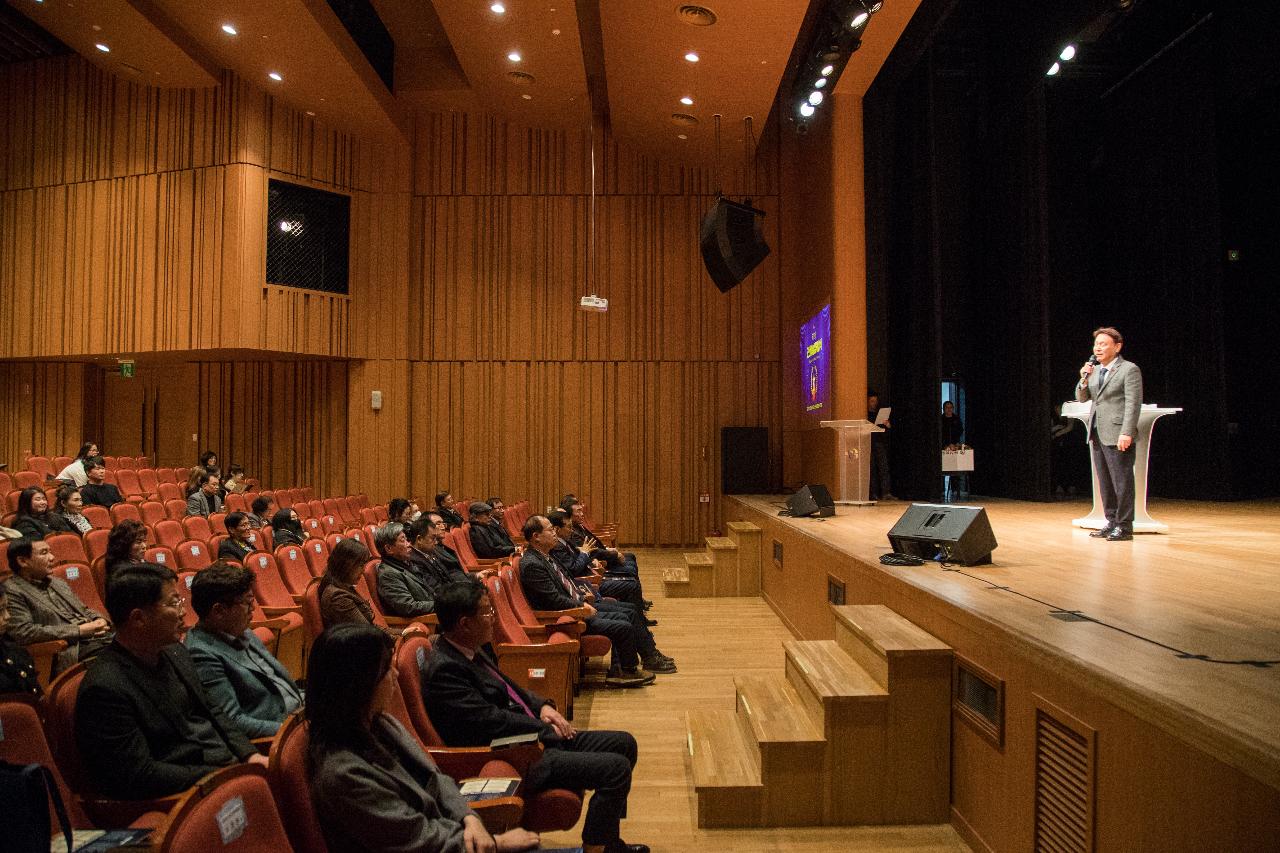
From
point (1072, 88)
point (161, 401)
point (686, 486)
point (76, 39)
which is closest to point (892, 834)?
point (686, 486)

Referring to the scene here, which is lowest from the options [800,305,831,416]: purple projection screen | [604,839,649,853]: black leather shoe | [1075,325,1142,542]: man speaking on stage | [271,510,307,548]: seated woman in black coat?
[604,839,649,853]: black leather shoe

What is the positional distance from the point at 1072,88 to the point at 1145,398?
4.10m

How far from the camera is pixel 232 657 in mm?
2498

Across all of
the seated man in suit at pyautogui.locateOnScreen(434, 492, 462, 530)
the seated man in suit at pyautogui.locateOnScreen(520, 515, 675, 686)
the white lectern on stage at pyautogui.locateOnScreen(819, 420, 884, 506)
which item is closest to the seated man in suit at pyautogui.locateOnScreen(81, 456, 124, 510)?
the seated man in suit at pyautogui.locateOnScreen(434, 492, 462, 530)

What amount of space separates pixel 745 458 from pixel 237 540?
725 cm

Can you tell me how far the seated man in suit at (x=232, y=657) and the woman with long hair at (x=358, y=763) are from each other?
90 cm

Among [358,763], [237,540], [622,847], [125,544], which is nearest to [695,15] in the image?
[237,540]

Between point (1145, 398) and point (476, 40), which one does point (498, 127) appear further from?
point (1145, 398)

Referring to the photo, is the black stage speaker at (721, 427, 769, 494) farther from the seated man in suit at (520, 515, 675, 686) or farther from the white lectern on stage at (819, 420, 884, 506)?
the seated man in suit at (520, 515, 675, 686)

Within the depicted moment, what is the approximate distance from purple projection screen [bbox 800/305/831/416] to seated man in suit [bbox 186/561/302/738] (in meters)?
7.26

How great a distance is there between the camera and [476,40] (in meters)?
8.86

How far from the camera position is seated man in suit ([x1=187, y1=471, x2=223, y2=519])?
291 inches

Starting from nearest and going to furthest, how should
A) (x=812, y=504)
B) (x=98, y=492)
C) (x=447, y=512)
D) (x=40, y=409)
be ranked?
(x=812, y=504), (x=98, y=492), (x=447, y=512), (x=40, y=409)

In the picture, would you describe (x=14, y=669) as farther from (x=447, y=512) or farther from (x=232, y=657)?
(x=447, y=512)
